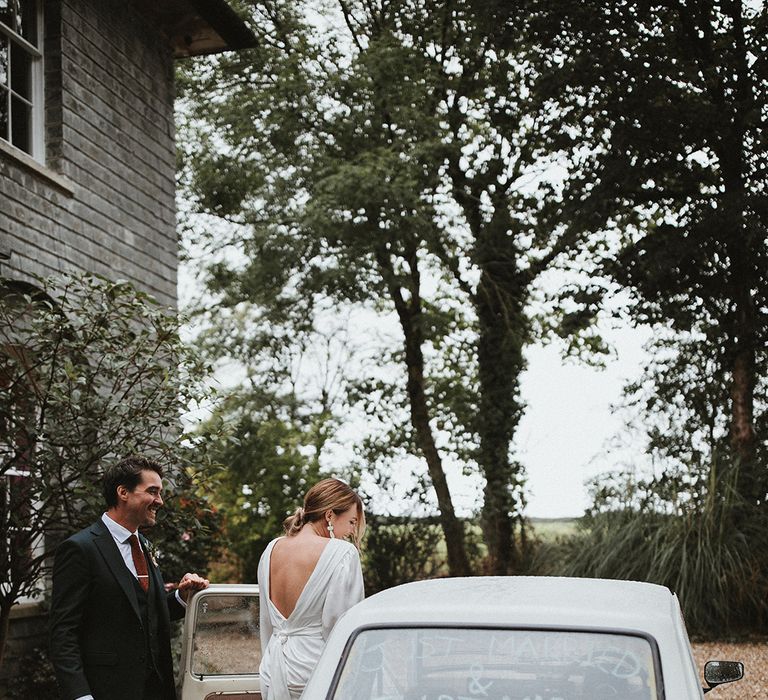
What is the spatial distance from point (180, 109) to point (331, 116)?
3.77 meters

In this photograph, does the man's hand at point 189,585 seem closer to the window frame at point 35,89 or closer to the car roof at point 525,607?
the car roof at point 525,607

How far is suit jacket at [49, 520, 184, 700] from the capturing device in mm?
4184

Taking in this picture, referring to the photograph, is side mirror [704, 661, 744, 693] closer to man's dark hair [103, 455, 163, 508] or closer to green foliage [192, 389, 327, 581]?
man's dark hair [103, 455, 163, 508]

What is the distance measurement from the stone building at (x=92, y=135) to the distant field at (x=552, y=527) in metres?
6.90

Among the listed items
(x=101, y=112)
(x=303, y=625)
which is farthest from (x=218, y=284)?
(x=303, y=625)

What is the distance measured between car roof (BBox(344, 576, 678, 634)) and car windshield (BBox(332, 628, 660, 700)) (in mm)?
37

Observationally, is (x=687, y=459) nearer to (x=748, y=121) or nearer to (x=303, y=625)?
(x=748, y=121)

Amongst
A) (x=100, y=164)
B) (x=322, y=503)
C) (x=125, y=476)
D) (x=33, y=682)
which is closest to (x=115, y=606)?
(x=125, y=476)

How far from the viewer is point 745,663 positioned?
10.3m

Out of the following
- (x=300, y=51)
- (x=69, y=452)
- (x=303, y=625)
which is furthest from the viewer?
(x=300, y=51)

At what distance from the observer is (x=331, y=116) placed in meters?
18.0

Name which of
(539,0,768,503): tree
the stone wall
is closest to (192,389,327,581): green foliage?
the stone wall

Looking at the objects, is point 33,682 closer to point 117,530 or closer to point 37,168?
point 37,168

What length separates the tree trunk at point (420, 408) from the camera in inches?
728
